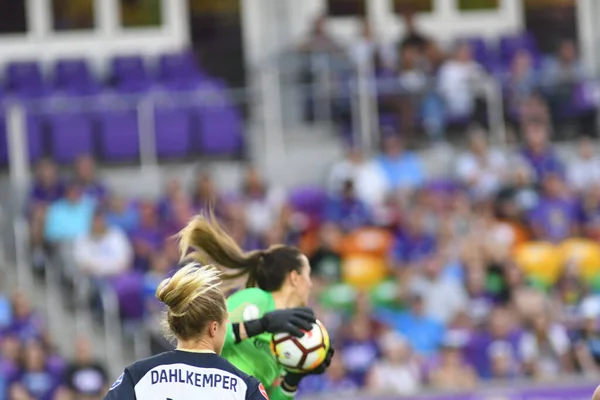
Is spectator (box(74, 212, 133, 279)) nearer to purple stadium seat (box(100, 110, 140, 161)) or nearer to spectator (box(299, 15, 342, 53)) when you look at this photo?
purple stadium seat (box(100, 110, 140, 161))

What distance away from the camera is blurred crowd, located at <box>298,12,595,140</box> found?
17328 millimetres

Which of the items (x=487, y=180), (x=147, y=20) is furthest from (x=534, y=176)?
(x=147, y=20)

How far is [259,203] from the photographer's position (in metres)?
15.5

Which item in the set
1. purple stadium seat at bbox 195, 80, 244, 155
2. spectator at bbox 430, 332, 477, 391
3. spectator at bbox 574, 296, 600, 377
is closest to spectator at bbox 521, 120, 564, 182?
spectator at bbox 574, 296, 600, 377

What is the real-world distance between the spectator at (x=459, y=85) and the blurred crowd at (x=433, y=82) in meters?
0.01

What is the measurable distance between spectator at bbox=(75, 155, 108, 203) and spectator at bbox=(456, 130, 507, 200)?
431 cm

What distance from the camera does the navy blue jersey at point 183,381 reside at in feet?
17.2

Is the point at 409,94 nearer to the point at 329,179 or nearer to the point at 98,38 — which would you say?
the point at 329,179

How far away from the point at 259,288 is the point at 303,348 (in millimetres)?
582

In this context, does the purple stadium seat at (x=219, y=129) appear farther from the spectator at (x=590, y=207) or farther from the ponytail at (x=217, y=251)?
the ponytail at (x=217, y=251)

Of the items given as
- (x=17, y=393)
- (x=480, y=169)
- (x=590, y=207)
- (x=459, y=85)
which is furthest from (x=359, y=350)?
(x=459, y=85)

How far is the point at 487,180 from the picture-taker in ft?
54.2

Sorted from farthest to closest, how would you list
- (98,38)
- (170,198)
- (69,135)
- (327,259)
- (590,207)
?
(98,38), (69,135), (590,207), (170,198), (327,259)

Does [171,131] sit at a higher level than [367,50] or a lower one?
lower
